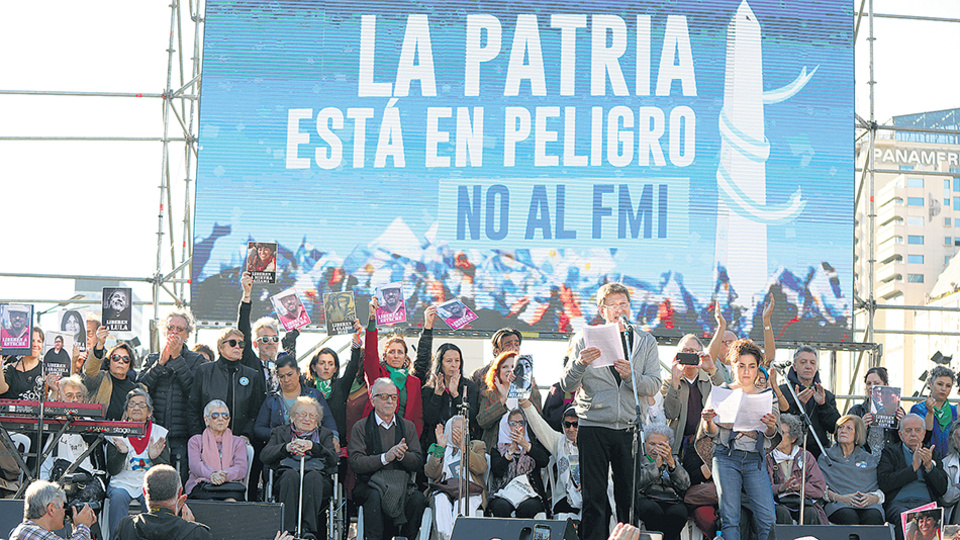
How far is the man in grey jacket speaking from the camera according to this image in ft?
19.5

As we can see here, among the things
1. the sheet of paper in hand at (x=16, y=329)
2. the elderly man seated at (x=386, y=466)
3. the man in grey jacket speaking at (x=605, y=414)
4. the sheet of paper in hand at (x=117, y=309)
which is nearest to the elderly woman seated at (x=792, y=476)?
the man in grey jacket speaking at (x=605, y=414)

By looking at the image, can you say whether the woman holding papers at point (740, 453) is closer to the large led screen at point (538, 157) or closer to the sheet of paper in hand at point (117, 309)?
the large led screen at point (538, 157)

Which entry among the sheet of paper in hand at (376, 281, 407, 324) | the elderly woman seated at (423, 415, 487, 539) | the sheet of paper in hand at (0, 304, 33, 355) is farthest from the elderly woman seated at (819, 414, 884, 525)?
the sheet of paper in hand at (0, 304, 33, 355)

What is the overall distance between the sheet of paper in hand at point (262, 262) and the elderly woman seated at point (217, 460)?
1.16 m

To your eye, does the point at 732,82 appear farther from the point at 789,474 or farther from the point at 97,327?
the point at 97,327

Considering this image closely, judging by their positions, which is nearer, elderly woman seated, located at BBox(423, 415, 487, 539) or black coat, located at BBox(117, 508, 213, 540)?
black coat, located at BBox(117, 508, 213, 540)

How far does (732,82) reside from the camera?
1048 centimetres

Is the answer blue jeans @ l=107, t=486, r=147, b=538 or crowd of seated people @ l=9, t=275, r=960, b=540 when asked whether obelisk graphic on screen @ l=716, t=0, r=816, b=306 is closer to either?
crowd of seated people @ l=9, t=275, r=960, b=540

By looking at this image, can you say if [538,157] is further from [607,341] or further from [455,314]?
[607,341]

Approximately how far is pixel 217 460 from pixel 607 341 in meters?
2.78

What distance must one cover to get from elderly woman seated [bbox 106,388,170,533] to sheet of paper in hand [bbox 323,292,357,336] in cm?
152

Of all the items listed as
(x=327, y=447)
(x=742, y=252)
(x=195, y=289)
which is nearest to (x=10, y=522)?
(x=327, y=447)

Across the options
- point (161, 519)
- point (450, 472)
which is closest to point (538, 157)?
point (450, 472)

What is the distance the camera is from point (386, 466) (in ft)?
23.3
